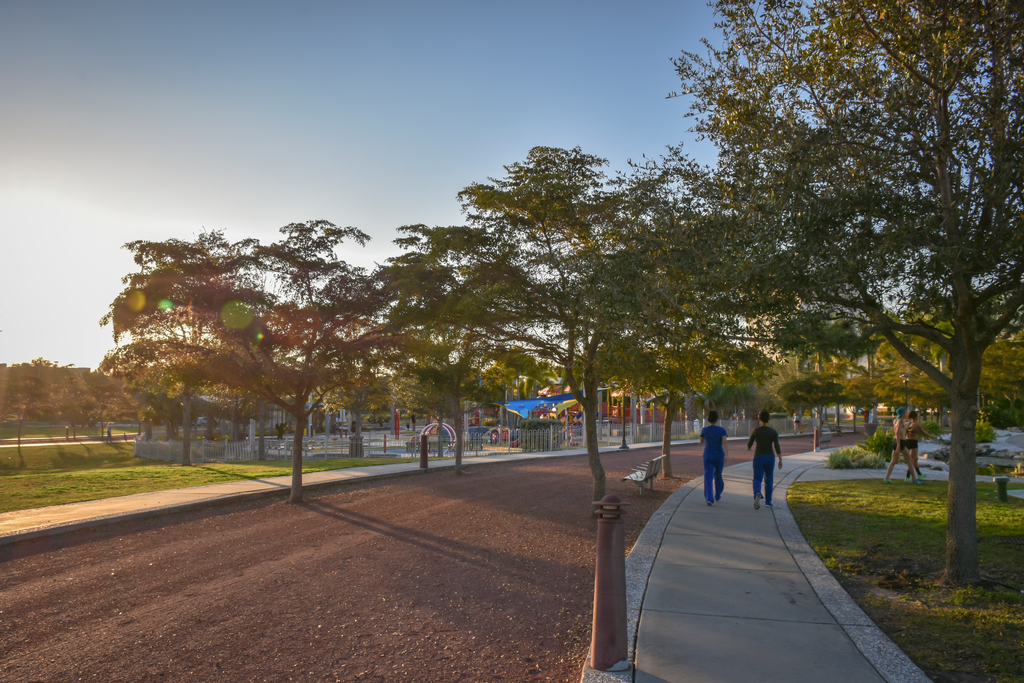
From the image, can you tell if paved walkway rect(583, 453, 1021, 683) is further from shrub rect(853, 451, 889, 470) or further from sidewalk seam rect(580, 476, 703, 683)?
shrub rect(853, 451, 889, 470)

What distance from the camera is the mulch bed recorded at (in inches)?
182

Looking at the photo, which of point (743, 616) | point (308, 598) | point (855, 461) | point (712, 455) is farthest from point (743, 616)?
point (855, 461)

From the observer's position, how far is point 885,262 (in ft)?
20.1

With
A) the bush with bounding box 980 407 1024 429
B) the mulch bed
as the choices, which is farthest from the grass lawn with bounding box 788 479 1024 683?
the bush with bounding box 980 407 1024 429

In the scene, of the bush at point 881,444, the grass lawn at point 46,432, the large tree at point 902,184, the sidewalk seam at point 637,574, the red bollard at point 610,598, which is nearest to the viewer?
the sidewalk seam at point 637,574

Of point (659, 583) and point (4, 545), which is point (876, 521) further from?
point (4, 545)

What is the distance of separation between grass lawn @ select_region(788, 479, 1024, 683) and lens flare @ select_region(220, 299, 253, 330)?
31.4ft

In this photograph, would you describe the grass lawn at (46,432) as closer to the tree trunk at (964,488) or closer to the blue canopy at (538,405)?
the blue canopy at (538,405)

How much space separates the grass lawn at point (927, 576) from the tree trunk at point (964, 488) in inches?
7.7

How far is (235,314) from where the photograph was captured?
11.9m

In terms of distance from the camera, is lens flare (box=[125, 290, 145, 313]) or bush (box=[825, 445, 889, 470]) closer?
lens flare (box=[125, 290, 145, 313])

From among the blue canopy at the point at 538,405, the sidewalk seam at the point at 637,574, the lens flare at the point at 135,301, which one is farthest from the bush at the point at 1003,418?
the lens flare at the point at 135,301

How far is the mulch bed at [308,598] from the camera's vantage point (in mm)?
4633

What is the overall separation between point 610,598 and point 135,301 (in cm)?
998
